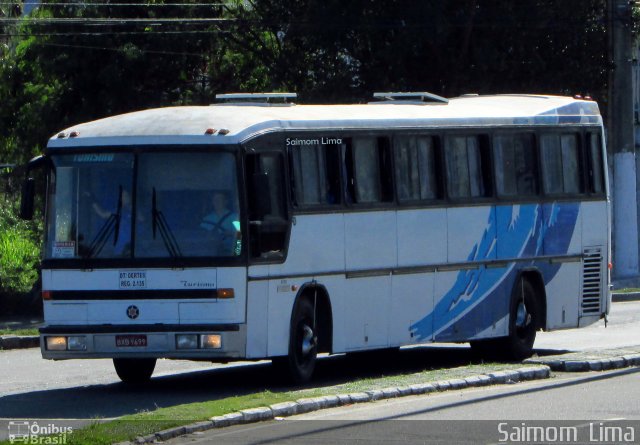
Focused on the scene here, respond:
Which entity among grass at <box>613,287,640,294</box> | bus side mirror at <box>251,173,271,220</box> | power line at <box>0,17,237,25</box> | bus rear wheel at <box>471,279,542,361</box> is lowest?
bus rear wheel at <box>471,279,542,361</box>

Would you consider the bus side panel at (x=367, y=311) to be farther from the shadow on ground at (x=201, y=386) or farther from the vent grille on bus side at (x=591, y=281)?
the vent grille on bus side at (x=591, y=281)

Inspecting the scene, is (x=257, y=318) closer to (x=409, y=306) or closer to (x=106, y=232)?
(x=106, y=232)

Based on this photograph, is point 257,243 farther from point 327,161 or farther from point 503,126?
point 503,126

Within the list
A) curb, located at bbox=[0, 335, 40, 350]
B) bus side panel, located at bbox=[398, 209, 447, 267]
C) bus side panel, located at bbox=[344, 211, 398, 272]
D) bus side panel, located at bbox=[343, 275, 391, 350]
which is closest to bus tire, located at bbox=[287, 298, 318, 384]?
bus side panel, located at bbox=[343, 275, 391, 350]

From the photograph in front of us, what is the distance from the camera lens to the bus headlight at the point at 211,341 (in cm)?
1347

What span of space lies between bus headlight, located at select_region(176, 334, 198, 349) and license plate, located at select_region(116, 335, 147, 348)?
33cm

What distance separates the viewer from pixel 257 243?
13.9 m

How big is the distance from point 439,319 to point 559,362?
68.7 inches

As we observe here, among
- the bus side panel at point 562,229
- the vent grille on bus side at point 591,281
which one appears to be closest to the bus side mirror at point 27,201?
the bus side panel at point 562,229

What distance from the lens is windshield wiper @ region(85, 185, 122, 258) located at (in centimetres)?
1391

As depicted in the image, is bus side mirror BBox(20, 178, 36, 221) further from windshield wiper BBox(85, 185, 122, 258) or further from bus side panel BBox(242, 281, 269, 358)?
bus side panel BBox(242, 281, 269, 358)

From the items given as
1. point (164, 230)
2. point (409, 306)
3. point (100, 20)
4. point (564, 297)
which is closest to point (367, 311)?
point (409, 306)

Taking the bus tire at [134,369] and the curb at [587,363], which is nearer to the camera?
the bus tire at [134,369]

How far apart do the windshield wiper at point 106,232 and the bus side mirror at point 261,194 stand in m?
1.35
